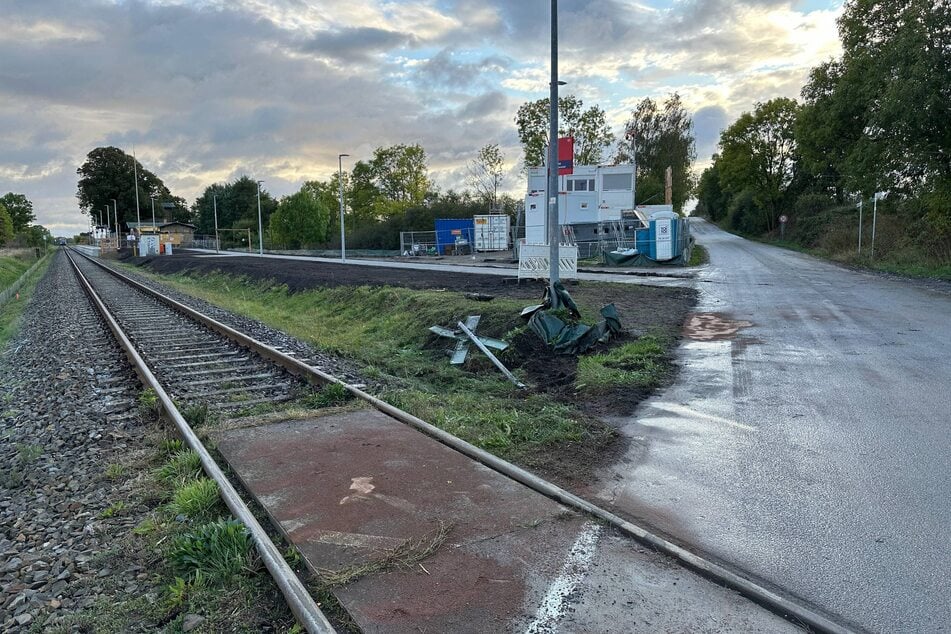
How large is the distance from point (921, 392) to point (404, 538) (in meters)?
6.71

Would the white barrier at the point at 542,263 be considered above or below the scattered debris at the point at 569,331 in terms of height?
above

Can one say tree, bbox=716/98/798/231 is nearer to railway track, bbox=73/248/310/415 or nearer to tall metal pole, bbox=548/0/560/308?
tall metal pole, bbox=548/0/560/308

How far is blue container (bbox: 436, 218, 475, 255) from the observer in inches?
2070

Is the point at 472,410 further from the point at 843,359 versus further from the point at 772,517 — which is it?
the point at 843,359

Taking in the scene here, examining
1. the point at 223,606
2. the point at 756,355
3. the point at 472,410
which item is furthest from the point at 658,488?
the point at 756,355

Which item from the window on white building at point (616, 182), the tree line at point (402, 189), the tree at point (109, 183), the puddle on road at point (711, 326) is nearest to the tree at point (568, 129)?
the tree line at point (402, 189)

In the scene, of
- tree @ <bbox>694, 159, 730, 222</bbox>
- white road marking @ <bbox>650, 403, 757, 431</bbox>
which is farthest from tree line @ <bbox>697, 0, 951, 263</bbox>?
tree @ <bbox>694, 159, 730, 222</bbox>

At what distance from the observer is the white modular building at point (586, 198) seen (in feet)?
125

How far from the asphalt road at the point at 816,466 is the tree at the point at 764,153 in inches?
2072

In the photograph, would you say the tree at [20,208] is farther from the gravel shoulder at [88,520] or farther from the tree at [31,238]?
the gravel shoulder at [88,520]

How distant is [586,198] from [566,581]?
36791 millimetres

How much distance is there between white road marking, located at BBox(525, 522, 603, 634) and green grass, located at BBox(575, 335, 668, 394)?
409 centimetres

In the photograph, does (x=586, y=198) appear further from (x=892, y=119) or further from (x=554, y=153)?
(x=554, y=153)

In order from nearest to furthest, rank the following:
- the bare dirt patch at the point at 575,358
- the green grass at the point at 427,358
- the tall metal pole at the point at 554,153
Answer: the bare dirt patch at the point at 575,358
the green grass at the point at 427,358
the tall metal pole at the point at 554,153
